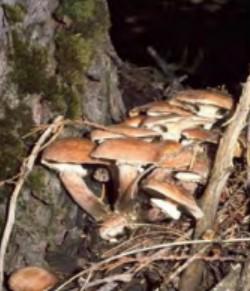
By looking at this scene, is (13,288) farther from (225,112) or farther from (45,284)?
(225,112)

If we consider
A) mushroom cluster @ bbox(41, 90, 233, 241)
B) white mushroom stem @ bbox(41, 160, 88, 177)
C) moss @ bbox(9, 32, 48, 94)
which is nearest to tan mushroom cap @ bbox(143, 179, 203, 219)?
mushroom cluster @ bbox(41, 90, 233, 241)

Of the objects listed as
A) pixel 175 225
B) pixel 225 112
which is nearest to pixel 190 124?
pixel 225 112

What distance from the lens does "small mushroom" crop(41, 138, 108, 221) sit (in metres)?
2.55

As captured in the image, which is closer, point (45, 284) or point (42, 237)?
point (45, 284)

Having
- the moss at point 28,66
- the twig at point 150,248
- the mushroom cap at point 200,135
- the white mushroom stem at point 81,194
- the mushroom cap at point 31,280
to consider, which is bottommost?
the mushroom cap at point 31,280

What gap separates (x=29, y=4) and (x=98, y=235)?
3.24 feet

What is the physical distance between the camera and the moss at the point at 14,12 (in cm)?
270

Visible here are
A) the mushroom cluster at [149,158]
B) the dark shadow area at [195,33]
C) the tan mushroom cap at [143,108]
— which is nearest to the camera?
the mushroom cluster at [149,158]

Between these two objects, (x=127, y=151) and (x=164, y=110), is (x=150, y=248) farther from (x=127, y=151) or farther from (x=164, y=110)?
(x=164, y=110)

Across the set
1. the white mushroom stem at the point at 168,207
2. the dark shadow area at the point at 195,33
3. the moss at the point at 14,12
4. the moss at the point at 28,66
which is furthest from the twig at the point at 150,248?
the dark shadow area at the point at 195,33

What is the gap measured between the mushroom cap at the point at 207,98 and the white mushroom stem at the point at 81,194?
53cm

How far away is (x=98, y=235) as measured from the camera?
2723 millimetres

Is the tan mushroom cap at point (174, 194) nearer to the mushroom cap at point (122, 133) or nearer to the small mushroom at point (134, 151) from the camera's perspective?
the small mushroom at point (134, 151)

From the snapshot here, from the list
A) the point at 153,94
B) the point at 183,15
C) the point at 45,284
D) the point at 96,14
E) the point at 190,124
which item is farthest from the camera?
the point at 183,15
